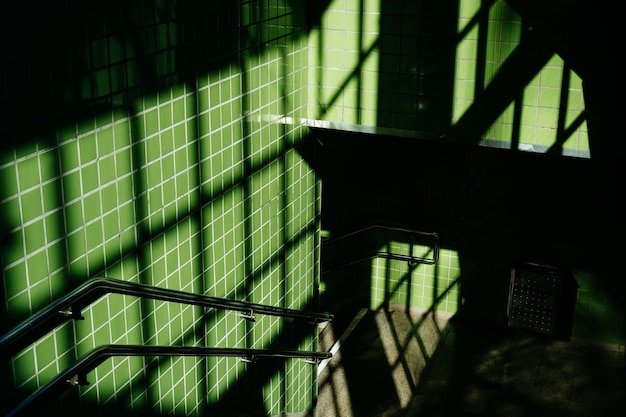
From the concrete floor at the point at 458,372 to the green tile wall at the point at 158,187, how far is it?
168 centimetres

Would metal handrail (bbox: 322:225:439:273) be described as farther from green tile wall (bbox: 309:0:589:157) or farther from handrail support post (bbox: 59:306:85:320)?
handrail support post (bbox: 59:306:85:320)

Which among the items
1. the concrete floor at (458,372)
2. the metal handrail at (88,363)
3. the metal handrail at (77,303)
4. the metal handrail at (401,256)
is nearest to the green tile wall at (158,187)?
the metal handrail at (77,303)

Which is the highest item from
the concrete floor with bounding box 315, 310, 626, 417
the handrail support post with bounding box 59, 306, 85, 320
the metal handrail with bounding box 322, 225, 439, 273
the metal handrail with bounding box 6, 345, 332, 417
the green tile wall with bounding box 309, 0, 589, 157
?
the green tile wall with bounding box 309, 0, 589, 157

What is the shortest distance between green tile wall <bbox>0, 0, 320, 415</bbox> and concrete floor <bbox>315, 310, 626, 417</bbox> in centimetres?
168

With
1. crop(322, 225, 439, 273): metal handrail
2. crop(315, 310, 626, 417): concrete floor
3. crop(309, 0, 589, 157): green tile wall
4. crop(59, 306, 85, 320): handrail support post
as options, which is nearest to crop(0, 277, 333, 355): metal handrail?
crop(59, 306, 85, 320): handrail support post

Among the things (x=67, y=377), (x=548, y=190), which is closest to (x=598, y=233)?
(x=548, y=190)

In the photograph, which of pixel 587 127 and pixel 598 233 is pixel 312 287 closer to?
pixel 587 127

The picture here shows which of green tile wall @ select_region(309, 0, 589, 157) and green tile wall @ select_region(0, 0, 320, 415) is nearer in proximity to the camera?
green tile wall @ select_region(0, 0, 320, 415)

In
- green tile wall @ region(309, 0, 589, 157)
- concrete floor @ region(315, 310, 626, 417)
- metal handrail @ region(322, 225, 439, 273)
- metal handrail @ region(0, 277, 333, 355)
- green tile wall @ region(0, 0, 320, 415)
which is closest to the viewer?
metal handrail @ region(0, 277, 333, 355)

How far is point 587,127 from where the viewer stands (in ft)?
17.4

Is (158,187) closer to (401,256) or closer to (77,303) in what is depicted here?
(77,303)

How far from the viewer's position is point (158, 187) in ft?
13.0

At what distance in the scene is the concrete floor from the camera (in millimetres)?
7133

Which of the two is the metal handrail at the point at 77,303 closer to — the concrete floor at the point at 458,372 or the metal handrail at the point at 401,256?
the concrete floor at the point at 458,372
